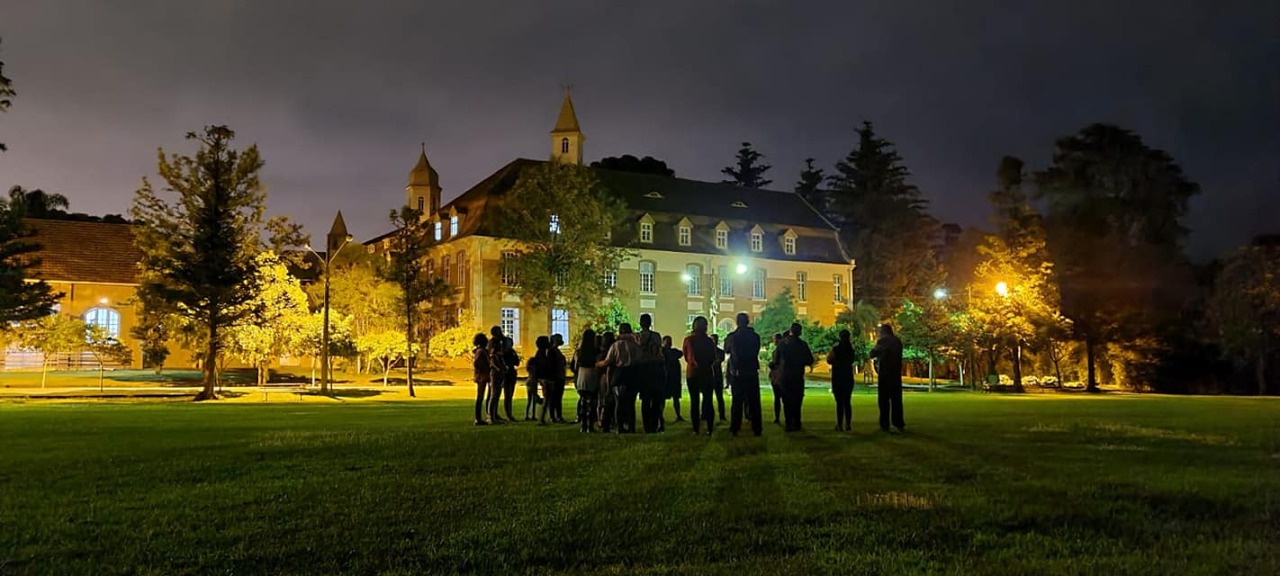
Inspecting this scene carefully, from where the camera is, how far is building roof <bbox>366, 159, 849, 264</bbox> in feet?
216

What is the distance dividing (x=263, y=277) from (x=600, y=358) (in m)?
24.5

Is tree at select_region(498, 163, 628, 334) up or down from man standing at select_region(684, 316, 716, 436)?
up

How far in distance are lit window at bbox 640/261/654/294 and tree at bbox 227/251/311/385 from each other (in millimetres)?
31156

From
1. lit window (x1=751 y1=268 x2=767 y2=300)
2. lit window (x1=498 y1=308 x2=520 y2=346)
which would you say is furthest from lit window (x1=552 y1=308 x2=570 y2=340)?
lit window (x1=751 y1=268 x2=767 y2=300)

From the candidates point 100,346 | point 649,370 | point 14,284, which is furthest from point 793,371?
point 100,346

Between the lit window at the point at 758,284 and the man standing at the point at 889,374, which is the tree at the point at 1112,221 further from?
the man standing at the point at 889,374

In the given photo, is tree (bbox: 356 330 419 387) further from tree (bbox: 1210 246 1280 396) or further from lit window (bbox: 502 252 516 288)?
tree (bbox: 1210 246 1280 396)

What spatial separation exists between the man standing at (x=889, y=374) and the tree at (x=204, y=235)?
2498 centimetres

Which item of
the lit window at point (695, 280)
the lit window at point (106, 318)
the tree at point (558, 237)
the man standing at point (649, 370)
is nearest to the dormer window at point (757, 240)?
the lit window at point (695, 280)

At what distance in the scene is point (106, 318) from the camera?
2202 inches

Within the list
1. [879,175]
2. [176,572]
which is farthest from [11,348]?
[879,175]

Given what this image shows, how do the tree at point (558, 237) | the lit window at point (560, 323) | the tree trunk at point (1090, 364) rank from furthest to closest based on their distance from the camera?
the lit window at point (560, 323) → the tree at point (558, 237) → the tree trunk at point (1090, 364)

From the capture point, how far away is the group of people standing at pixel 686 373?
1504cm

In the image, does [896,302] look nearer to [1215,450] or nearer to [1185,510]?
[1215,450]
